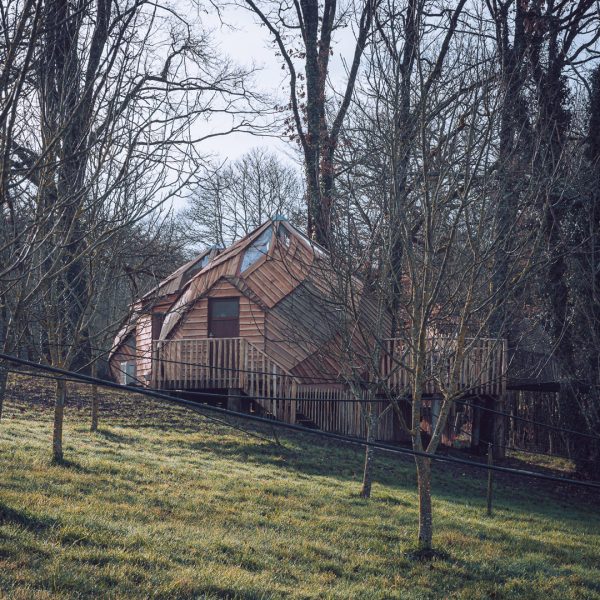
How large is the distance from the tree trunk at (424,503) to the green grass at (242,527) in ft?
0.72

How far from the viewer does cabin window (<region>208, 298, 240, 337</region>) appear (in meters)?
23.5

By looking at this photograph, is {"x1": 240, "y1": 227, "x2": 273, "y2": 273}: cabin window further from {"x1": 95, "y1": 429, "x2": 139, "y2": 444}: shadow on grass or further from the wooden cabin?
{"x1": 95, "y1": 429, "x2": 139, "y2": 444}: shadow on grass

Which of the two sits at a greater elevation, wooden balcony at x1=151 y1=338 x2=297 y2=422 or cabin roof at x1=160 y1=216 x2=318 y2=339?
cabin roof at x1=160 y1=216 x2=318 y2=339

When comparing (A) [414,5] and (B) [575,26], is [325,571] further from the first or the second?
→ (B) [575,26]

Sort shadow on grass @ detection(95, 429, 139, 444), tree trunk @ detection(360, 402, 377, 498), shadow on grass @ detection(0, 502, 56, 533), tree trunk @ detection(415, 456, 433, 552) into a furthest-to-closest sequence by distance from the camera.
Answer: shadow on grass @ detection(95, 429, 139, 444)
tree trunk @ detection(360, 402, 377, 498)
tree trunk @ detection(415, 456, 433, 552)
shadow on grass @ detection(0, 502, 56, 533)

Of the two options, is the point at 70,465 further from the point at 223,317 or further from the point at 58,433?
the point at 223,317

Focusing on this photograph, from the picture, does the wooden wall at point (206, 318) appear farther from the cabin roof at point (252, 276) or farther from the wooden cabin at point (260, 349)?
the cabin roof at point (252, 276)

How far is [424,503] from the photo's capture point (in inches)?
389

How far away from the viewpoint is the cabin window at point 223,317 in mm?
23494

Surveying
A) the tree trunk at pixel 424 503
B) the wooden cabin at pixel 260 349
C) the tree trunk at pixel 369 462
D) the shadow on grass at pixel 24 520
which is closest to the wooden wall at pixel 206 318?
the wooden cabin at pixel 260 349

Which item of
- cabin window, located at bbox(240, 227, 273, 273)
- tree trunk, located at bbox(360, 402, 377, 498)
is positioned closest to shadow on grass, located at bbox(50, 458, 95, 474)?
tree trunk, located at bbox(360, 402, 377, 498)

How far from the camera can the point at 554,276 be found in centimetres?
2033

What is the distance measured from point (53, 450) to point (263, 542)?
14.8 feet

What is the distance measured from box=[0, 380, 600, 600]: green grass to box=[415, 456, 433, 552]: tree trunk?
221 millimetres
